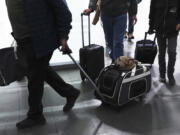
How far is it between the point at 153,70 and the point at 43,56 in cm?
184

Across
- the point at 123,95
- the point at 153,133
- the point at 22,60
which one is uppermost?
the point at 22,60

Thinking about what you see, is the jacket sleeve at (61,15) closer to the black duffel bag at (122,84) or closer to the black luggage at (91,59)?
the black duffel bag at (122,84)

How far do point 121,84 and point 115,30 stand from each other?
2.84 ft

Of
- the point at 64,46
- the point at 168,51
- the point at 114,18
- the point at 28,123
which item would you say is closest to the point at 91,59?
the point at 114,18

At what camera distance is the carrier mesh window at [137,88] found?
271cm

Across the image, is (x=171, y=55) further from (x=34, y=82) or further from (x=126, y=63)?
(x=34, y=82)

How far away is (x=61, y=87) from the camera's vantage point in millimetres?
2688

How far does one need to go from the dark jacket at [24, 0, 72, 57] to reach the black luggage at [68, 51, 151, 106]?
0.38 meters

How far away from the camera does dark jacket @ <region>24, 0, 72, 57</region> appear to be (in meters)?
2.14

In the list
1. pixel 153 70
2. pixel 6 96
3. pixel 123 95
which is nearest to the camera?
pixel 123 95

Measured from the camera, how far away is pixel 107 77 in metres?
2.72

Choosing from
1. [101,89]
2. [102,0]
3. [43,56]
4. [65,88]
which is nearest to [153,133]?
[101,89]

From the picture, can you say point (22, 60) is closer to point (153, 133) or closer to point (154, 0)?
point (153, 133)

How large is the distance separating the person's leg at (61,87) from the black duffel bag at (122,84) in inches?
10.7
